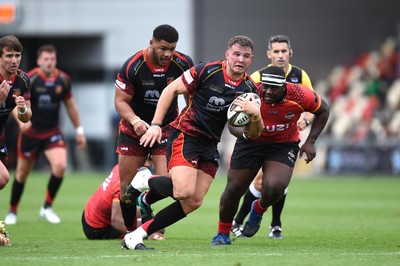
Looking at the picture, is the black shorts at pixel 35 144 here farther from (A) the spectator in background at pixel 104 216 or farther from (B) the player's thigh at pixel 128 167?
(B) the player's thigh at pixel 128 167

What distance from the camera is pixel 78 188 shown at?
74.6 feet

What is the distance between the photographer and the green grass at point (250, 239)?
8.54 meters

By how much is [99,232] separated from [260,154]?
2371 millimetres

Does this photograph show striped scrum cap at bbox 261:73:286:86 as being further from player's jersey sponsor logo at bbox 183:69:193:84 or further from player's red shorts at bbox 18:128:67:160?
player's red shorts at bbox 18:128:67:160

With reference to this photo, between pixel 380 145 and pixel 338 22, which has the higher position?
pixel 338 22

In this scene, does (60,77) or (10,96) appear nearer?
(10,96)

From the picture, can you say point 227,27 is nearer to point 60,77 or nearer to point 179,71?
point 60,77

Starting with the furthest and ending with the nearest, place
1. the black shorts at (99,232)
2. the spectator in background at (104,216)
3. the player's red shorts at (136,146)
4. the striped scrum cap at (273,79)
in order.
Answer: the black shorts at (99,232), the spectator in background at (104,216), the player's red shorts at (136,146), the striped scrum cap at (273,79)

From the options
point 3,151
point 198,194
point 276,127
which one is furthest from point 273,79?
point 3,151

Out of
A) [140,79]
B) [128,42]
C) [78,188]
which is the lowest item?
[78,188]

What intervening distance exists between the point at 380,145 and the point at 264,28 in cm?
712

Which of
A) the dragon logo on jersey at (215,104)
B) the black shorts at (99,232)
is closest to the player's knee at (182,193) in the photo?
the dragon logo on jersey at (215,104)

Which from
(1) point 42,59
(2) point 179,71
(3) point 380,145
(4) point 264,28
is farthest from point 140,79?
(4) point 264,28

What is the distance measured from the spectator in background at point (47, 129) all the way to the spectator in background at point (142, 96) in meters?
3.87
